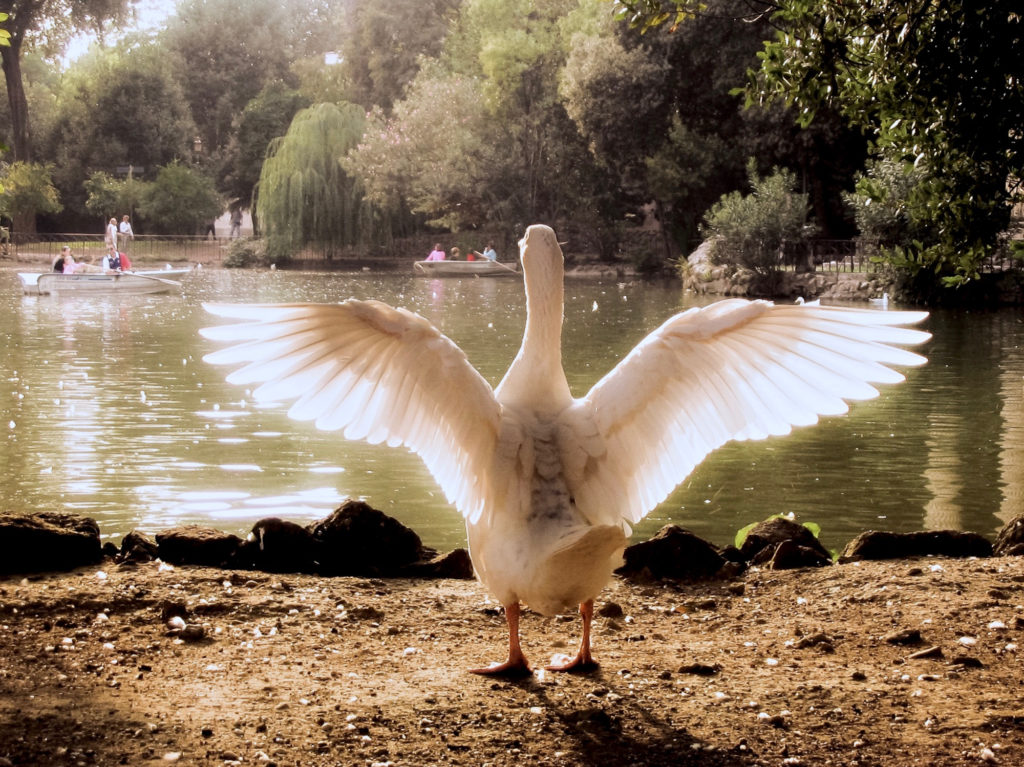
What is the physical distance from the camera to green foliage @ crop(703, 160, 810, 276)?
3550 centimetres

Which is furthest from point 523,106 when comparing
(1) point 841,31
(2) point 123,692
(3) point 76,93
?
(2) point 123,692

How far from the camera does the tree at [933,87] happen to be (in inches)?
234

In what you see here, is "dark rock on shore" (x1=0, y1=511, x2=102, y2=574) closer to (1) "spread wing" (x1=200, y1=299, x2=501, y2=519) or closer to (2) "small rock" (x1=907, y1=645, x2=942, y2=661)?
(1) "spread wing" (x1=200, y1=299, x2=501, y2=519)

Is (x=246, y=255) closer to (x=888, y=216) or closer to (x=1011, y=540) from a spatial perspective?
(x=888, y=216)

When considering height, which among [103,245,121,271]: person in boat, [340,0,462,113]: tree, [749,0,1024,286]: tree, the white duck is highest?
[340,0,462,113]: tree

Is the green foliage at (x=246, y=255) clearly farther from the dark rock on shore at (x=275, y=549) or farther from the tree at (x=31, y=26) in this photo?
the dark rock on shore at (x=275, y=549)

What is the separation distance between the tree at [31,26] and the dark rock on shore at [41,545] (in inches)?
2147

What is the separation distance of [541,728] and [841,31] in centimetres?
457

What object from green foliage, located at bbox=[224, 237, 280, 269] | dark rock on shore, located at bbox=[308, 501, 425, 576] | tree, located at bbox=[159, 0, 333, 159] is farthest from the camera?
tree, located at bbox=[159, 0, 333, 159]

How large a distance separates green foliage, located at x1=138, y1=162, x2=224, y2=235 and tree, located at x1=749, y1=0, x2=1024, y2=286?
178ft

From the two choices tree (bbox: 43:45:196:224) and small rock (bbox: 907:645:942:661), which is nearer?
small rock (bbox: 907:645:942:661)

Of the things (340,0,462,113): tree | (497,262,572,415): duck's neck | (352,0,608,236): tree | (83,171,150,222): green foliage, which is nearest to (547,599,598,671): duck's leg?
(497,262,572,415): duck's neck

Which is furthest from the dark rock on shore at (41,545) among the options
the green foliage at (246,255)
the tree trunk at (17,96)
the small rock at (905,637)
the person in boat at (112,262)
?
the tree trunk at (17,96)

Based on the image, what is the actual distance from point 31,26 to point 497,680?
60.9 meters
